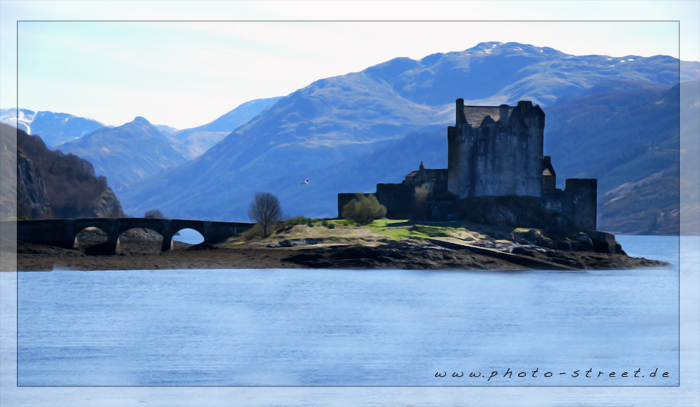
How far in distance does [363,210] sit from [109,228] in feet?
91.6

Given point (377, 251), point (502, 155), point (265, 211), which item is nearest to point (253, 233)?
point (265, 211)

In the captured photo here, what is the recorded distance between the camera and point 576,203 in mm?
83562

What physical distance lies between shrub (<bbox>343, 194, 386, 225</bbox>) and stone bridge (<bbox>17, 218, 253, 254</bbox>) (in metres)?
11.0

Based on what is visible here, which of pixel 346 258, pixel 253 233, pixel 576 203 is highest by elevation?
pixel 576 203

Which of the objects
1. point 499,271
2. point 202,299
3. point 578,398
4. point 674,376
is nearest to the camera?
point 578,398

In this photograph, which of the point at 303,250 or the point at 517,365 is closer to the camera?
the point at 517,365

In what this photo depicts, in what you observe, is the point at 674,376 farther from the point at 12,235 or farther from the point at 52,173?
the point at 52,173

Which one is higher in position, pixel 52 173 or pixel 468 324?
pixel 52 173

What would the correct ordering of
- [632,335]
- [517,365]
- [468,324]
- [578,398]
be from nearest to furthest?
[578,398], [517,365], [632,335], [468,324]

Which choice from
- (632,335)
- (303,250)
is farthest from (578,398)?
(303,250)

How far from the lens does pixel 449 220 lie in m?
80.1

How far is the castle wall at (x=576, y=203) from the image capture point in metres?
83.4

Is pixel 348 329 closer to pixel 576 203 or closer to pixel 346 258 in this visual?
pixel 346 258

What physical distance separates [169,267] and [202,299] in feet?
66.4
